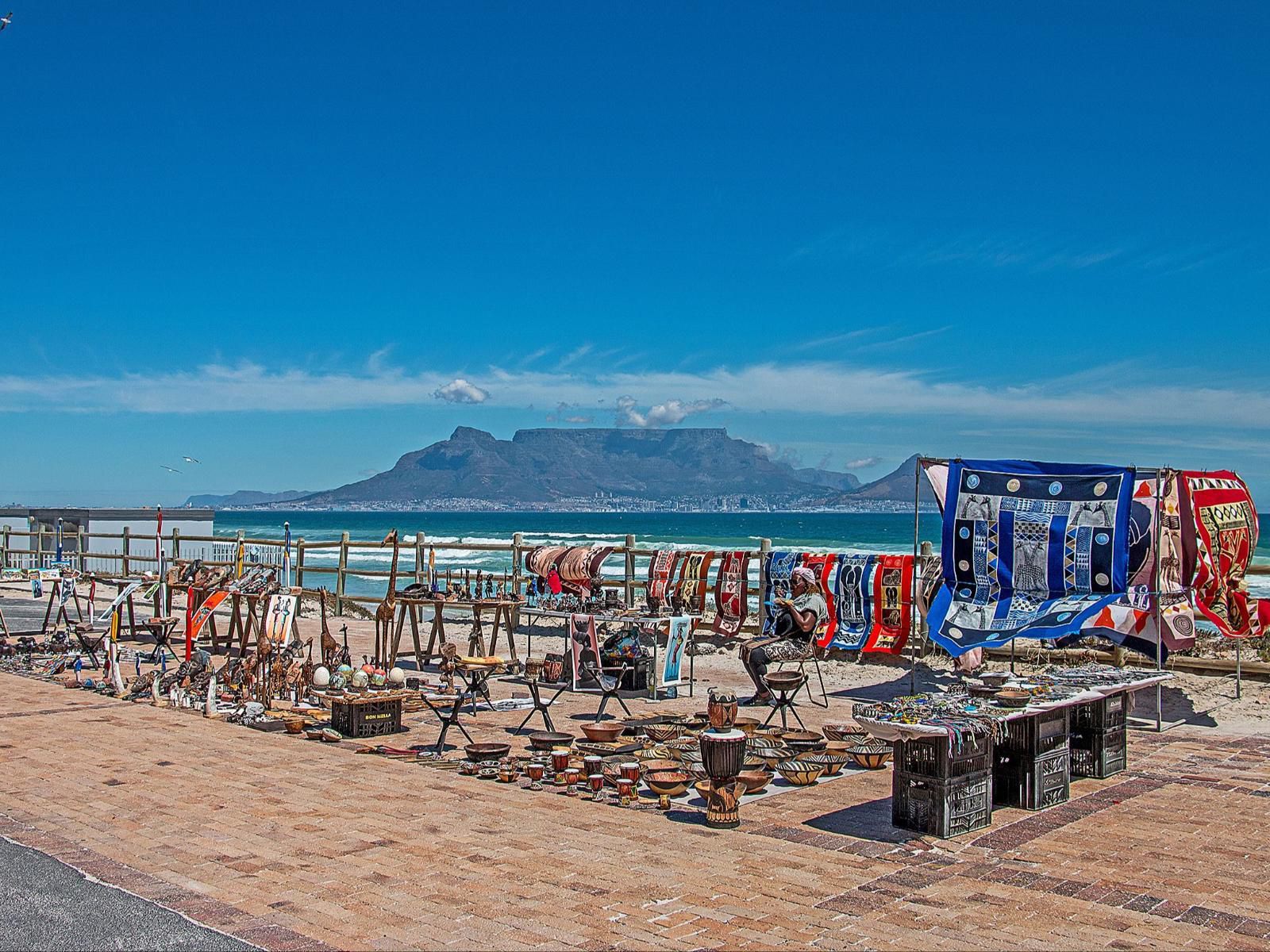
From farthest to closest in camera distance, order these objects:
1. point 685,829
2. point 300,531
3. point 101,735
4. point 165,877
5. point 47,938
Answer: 1. point 300,531
2. point 101,735
3. point 685,829
4. point 165,877
5. point 47,938

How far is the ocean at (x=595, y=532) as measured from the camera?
164ft

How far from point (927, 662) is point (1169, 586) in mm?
3322

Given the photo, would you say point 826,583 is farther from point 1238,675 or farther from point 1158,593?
point 1238,675

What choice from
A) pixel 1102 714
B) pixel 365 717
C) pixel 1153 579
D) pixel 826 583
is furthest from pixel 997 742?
pixel 826 583

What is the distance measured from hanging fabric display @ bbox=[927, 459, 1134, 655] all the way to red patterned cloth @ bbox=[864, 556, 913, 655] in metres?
1.08

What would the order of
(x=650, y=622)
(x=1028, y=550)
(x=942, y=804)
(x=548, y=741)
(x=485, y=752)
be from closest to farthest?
(x=942, y=804)
(x=485, y=752)
(x=548, y=741)
(x=1028, y=550)
(x=650, y=622)

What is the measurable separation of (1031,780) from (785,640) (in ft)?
12.4

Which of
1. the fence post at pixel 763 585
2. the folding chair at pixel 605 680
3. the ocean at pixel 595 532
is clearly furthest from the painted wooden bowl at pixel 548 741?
the ocean at pixel 595 532

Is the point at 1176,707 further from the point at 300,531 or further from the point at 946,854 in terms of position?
the point at 300,531

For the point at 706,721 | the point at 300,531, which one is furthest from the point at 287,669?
the point at 300,531

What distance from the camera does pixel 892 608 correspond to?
12242 mm

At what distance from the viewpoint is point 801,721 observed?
32.4ft

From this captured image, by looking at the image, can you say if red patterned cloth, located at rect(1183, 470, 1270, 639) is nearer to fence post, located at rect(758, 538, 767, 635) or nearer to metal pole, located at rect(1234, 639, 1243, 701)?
metal pole, located at rect(1234, 639, 1243, 701)

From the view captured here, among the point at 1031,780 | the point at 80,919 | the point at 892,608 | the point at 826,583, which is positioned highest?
the point at 826,583
